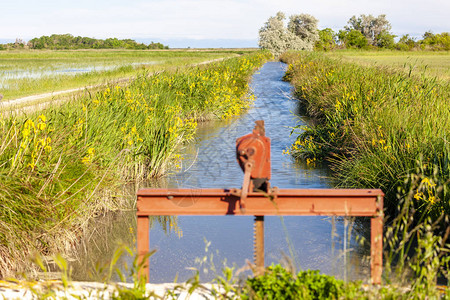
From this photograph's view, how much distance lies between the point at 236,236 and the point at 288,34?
66.8m

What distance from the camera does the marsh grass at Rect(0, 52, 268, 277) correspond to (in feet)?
16.8

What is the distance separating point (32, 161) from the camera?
5.15 metres

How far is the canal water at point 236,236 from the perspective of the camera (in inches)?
229

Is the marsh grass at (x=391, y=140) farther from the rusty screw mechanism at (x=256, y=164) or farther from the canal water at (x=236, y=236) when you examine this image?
the rusty screw mechanism at (x=256, y=164)

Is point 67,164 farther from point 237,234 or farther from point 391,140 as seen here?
point 391,140

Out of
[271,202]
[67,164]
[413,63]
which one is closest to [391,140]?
[271,202]

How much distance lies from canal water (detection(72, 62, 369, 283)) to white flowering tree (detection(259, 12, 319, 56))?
58.6m

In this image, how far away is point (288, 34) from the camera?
Answer: 2815 inches

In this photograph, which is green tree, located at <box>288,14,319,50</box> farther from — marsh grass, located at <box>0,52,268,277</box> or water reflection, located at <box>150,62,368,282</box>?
marsh grass, located at <box>0,52,268,277</box>

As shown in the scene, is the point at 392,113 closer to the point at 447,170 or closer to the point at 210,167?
the point at 447,170

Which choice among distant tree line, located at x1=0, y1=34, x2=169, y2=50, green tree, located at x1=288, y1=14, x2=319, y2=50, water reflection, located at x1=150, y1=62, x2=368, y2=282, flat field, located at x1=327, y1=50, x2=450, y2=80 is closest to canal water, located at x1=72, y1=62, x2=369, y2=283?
water reflection, located at x1=150, y1=62, x2=368, y2=282

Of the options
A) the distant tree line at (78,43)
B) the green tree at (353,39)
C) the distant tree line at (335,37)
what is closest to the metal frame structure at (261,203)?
the distant tree line at (335,37)

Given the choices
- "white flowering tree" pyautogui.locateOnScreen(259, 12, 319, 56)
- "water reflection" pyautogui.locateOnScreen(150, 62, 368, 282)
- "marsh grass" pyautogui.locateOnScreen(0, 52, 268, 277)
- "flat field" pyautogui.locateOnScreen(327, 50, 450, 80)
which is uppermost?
"white flowering tree" pyautogui.locateOnScreen(259, 12, 319, 56)

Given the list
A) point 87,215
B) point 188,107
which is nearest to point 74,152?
point 87,215
